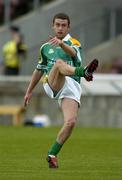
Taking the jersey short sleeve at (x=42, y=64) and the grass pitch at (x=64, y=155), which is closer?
the grass pitch at (x=64, y=155)

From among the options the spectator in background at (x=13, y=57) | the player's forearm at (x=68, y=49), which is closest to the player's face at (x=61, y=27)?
the player's forearm at (x=68, y=49)

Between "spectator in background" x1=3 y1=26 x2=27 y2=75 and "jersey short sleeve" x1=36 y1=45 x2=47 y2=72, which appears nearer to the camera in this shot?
"jersey short sleeve" x1=36 y1=45 x2=47 y2=72

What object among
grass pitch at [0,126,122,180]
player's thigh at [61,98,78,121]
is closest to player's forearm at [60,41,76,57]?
player's thigh at [61,98,78,121]

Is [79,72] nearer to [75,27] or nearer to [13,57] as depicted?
[13,57]

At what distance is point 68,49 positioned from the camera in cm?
1337

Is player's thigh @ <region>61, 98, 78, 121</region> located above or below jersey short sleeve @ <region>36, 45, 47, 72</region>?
below

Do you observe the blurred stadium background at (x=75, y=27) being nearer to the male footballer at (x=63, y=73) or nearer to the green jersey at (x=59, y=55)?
the green jersey at (x=59, y=55)

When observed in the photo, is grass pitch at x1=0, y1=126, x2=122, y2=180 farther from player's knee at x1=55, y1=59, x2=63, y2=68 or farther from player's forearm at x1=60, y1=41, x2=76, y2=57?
player's forearm at x1=60, y1=41, x2=76, y2=57

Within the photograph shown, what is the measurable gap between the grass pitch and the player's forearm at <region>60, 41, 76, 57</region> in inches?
61.4

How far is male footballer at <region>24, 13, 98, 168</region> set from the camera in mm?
13336

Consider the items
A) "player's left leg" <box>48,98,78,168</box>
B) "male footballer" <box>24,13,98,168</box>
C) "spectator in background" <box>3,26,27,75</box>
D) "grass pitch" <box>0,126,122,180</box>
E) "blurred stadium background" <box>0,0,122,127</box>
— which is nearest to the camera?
"grass pitch" <box>0,126,122,180</box>

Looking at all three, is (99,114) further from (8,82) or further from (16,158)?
(16,158)

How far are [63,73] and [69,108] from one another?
57 cm

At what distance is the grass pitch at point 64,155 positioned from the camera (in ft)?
41.9
